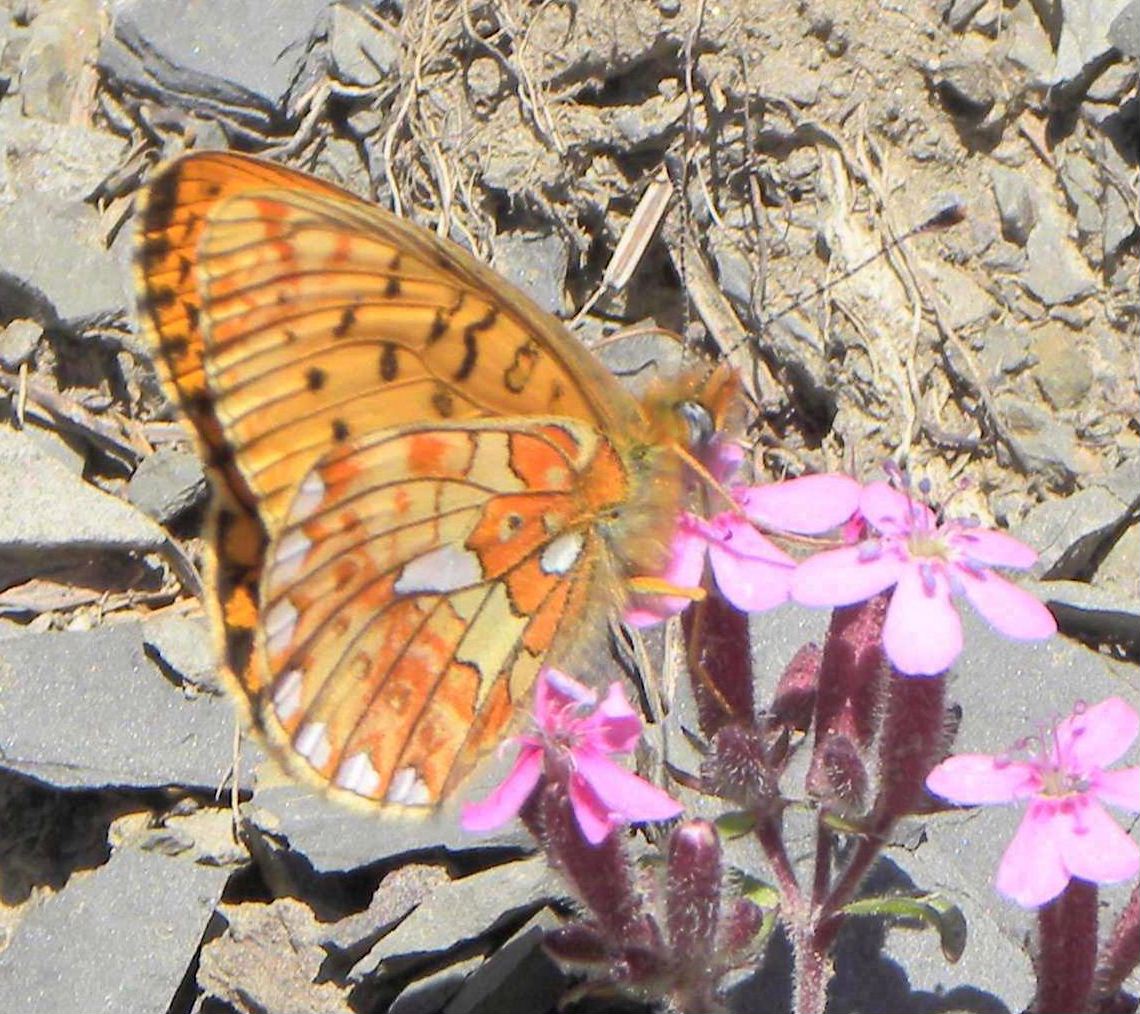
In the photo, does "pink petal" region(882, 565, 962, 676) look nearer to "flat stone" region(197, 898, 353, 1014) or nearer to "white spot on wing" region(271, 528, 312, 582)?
"white spot on wing" region(271, 528, 312, 582)

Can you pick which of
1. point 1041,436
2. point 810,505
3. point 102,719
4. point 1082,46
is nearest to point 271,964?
point 102,719

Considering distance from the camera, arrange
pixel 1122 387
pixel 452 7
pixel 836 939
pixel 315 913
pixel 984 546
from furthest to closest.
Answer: pixel 452 7, pixel 1122 387, pixel 315 913, pixel 836 939, pixel 984 546

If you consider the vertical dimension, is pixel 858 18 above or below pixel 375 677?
above

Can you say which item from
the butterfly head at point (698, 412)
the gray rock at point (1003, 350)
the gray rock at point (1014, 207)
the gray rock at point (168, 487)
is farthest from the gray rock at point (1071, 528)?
the gray rock at point (168, 487)

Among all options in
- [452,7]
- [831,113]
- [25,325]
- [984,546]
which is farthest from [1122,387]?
[25,325]

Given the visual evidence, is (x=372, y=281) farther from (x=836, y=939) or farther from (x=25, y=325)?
(x=25, y=325)

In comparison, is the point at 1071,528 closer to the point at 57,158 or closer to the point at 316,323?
the point at 316,323

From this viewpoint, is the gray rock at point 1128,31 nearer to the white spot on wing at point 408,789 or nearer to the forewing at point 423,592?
the forewing at point 423,592

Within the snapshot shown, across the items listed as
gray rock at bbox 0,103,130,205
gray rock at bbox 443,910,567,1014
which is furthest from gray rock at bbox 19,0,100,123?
gray rock at bbox 443,910,567,1014
